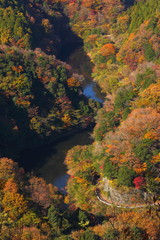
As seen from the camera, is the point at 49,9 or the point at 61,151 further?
the point at 49,9

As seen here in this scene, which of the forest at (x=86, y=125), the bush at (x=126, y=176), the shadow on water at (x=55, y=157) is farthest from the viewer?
the shadow on water at (x=55, y=157)

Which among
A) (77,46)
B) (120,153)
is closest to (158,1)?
(77,46)

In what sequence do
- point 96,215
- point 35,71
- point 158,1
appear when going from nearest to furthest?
point 96,215, point 35,71, point 158,1

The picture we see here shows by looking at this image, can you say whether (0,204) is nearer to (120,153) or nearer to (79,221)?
(79,221)

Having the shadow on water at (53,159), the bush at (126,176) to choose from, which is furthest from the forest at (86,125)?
the shadow on water at (53,159)

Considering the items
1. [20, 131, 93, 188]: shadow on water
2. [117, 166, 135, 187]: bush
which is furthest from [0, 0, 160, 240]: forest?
[20, 131, 93, 188]: shadow on water

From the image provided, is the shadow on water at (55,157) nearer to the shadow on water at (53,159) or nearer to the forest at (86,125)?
the shadow on water at (53,159)

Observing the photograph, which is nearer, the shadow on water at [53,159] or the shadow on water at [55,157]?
the shadow on water at [53,159]

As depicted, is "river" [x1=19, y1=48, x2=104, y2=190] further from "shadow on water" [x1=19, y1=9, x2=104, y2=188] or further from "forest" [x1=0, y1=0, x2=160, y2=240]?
"forest" [x1=0, y1=0, x2=160, y2=240]
